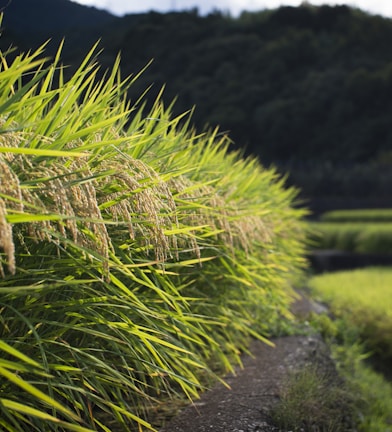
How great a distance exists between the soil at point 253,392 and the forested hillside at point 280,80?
2482 centimetres

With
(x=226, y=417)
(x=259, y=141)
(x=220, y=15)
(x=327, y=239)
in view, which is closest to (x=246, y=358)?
(x=226, y=417)

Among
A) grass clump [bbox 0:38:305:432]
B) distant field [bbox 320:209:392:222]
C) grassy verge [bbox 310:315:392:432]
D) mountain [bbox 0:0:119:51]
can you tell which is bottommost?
distant field [bbox 320:209:392:222]

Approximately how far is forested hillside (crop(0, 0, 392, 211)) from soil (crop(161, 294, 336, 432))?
2482 cm

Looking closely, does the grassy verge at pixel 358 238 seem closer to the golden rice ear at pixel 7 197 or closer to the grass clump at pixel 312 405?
the grass clump at pixel 312 405

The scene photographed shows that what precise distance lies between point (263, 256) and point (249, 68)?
Answer: 33440 millimetres

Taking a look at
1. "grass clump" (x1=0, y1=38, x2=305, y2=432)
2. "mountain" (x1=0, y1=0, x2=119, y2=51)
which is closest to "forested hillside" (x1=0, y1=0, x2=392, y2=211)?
"mountain" (x1=0, y1=0, x2=119, y2=51)

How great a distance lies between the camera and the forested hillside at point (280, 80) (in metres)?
31.4

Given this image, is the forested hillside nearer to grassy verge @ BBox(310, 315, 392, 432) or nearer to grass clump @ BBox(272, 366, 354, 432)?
grassy verge @ BBox(310, 315, 392, 432)

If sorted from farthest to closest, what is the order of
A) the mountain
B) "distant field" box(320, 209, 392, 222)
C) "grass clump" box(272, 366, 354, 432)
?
"distant field" box(320, 209, 392, 222) < the mountain < "grass clump" box(272, 366, 354, 432)

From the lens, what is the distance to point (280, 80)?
35.3 metres

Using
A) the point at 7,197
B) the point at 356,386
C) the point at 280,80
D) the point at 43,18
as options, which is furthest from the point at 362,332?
the point at 280,80

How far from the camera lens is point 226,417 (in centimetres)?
230

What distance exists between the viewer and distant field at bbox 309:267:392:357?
5930 millimetres

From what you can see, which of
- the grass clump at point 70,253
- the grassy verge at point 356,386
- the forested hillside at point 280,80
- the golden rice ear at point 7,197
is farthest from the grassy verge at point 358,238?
the forested hillside at point 280,80
